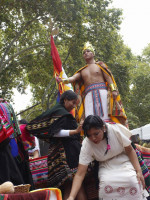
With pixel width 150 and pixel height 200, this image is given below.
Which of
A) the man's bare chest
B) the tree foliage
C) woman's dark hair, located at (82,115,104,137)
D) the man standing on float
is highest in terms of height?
the tree foliage

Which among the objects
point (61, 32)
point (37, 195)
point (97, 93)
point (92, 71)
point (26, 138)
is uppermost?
point (61, 32)

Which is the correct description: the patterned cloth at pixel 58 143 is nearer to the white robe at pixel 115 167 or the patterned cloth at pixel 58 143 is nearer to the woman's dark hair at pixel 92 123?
the white robe at pixel 115 167

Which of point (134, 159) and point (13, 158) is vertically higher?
point (13, 158)

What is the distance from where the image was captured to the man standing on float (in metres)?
4.09

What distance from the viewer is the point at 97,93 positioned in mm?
4164

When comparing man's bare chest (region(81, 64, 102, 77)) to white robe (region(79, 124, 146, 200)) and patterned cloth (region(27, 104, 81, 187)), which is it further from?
white robe (region(79, 124, 146, 200))

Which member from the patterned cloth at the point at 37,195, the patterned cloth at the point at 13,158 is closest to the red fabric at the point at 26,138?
the patterned cloth at the point at 13,158

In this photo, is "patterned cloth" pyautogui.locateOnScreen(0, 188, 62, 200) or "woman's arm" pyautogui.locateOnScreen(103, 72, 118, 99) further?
"woman's arm" pyautogui.locateOnScreen(103, 72, 118, 99)

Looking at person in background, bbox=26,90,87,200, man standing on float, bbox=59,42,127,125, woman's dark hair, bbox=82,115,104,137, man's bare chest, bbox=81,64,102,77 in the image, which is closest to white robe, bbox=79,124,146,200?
woman's dark hair, bbox=82,115,104,137

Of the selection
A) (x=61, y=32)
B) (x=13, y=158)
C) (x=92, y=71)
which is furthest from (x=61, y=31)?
(x=13, y=158)

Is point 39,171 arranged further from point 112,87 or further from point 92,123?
point 112,87

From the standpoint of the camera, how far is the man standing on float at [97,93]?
161 inches

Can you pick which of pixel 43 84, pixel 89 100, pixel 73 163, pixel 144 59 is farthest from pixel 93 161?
pixel 144 59

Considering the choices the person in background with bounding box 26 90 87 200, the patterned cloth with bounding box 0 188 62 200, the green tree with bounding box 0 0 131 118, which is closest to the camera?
the patterned cloth with bounding box 0 188 62 200
